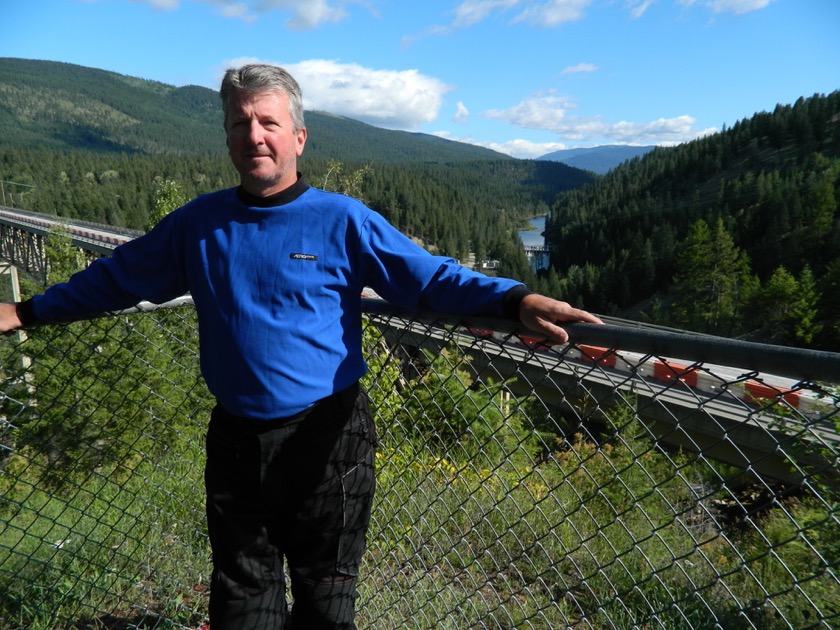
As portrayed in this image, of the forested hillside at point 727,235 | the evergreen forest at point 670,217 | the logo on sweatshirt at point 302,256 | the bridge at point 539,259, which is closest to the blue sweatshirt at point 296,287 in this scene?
the logo on sweatshirt at point 302,256

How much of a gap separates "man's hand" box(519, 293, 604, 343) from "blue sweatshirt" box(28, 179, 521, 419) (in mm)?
122

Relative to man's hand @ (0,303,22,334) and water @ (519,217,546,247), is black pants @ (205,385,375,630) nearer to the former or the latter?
man's hand @ (0,303,22,334)

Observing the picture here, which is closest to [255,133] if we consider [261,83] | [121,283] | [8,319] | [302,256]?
[261,83]

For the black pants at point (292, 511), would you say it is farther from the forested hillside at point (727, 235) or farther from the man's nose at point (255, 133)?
the forested hillside at point (727, 235)

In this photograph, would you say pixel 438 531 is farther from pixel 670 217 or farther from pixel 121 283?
pixel 670 217

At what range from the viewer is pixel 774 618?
256 cm

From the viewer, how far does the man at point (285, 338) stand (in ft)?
6.27

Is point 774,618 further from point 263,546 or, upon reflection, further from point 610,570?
point 263,546

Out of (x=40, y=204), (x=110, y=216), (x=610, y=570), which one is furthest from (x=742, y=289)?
(x=40, y=204)

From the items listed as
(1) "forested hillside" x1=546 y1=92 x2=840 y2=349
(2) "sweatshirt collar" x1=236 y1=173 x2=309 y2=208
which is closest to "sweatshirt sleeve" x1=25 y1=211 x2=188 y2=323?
(2) "sweatshirt collar" x1=236 y1=173 x2=309 y2=208

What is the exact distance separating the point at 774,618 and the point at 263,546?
2281 mm

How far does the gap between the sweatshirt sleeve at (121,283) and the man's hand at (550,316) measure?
1.38 metres

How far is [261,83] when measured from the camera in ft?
6.27

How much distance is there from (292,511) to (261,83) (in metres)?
1.50
